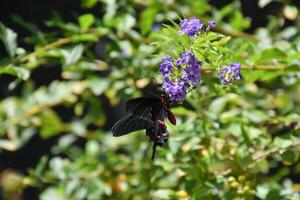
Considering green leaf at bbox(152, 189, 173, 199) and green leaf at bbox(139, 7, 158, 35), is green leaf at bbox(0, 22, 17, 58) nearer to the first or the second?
green leaf at bbox(139, 7, 158, 35)

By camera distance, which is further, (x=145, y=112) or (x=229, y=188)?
(x=229, y=188)

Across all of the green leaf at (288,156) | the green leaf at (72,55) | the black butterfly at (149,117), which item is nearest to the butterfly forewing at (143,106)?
the black butterfly at (149,117)

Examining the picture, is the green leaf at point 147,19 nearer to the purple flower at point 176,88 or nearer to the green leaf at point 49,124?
the green leaf at point 49,124

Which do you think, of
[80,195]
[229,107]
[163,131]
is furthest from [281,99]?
[163,131]

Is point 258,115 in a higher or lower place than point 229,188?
higher

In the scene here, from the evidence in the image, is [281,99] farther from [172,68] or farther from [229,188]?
[172,68]

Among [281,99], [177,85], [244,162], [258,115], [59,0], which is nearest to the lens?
[177,85]
